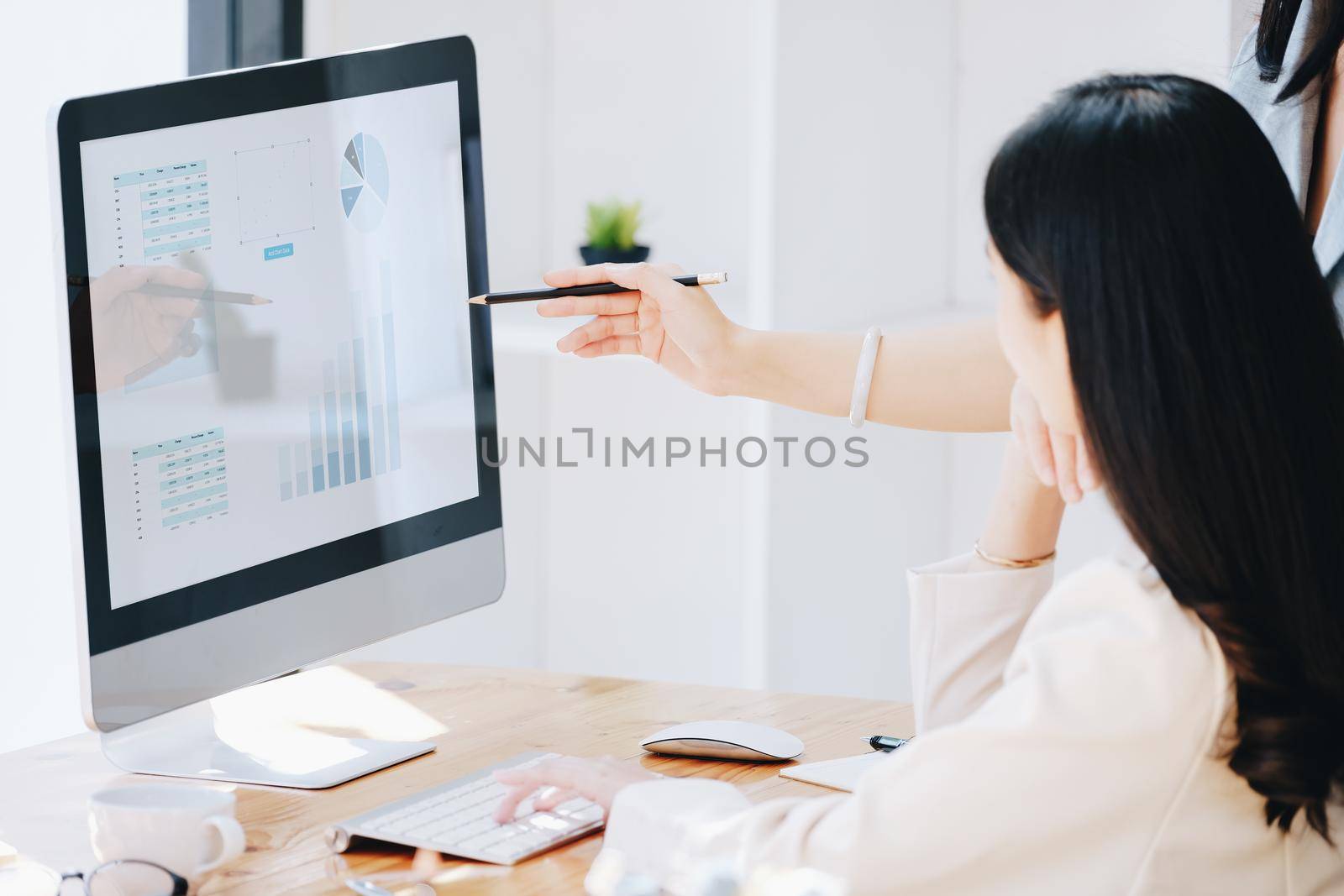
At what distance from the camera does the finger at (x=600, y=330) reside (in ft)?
4.59

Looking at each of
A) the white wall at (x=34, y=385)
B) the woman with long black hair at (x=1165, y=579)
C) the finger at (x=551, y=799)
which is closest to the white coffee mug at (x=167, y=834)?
the finger at (x=551, y=799)

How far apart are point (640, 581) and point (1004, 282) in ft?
5.75

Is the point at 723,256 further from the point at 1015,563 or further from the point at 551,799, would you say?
the point at 551,799

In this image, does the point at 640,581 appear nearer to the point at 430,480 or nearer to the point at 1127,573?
the point at 430,480

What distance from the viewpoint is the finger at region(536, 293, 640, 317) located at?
4.47ft

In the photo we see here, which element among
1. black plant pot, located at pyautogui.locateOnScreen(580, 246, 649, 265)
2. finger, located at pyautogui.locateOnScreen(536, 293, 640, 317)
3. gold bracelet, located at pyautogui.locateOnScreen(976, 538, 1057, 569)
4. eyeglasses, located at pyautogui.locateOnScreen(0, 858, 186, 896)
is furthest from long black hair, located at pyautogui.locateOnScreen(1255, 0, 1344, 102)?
black plant pot, located at pyautogui.locateOnScreen(580, 246, 649, 265)

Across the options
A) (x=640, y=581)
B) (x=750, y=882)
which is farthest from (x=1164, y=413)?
(x=640, y=581)

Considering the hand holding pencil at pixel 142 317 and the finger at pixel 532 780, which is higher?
the hand holding pencil at pixel 142 317

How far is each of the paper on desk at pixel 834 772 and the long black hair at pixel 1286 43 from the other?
67 centimetres

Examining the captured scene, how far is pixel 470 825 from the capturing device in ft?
3.23

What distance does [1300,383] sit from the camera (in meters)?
0.74

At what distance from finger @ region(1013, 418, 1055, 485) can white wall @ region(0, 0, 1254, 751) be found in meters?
1.09

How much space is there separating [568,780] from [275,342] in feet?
1.38

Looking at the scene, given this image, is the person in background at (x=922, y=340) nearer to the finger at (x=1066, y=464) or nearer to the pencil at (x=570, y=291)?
the pencil at (x=570, y=291)
